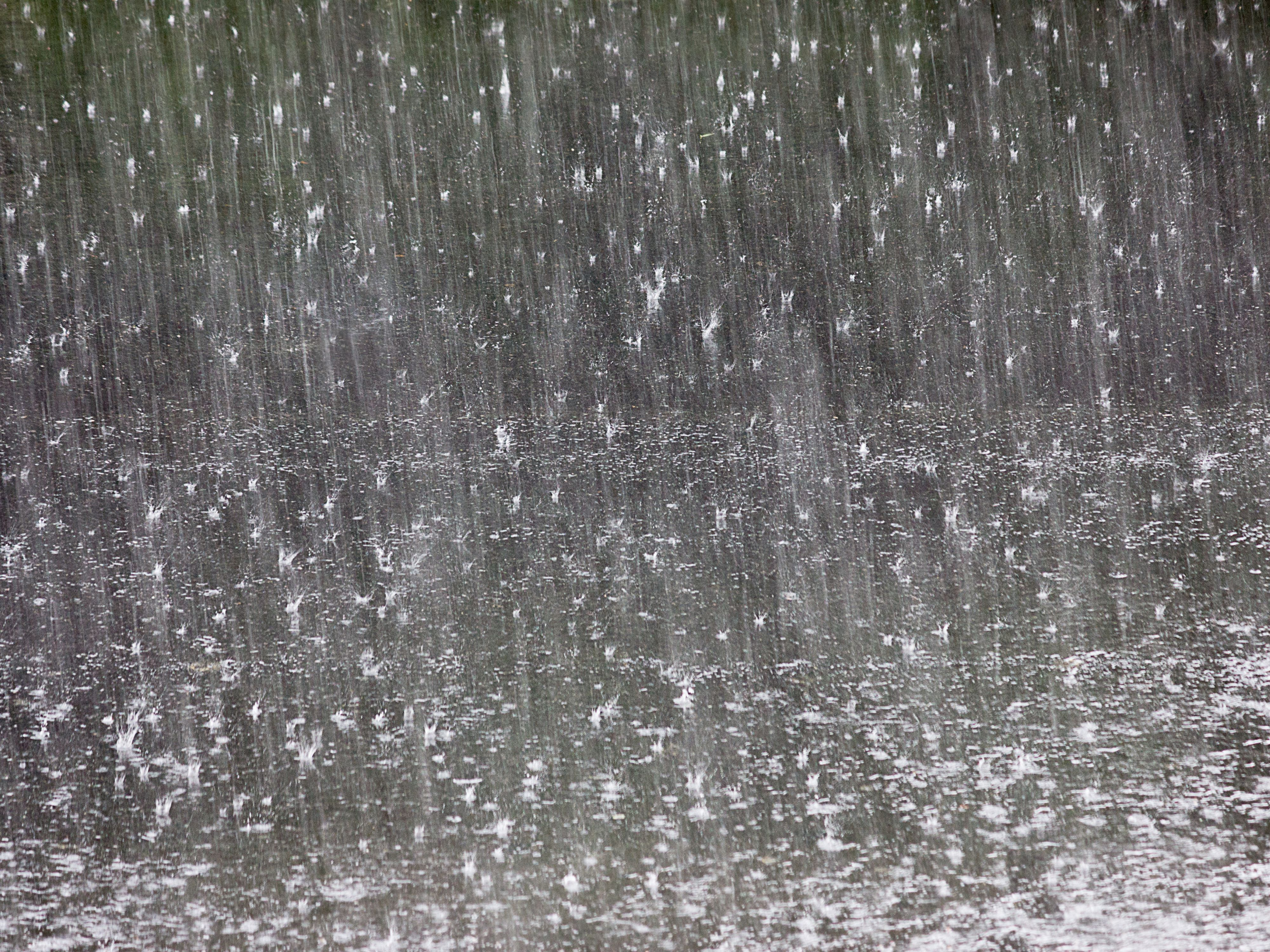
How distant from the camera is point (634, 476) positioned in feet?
10.6

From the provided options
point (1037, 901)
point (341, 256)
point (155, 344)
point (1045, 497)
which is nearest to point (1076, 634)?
point (1045, 497)

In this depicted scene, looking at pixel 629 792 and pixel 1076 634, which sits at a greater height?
pixel 1076 634

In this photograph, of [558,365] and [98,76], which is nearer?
[558,365]

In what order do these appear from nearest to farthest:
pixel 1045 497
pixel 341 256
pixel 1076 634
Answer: pixel 1076 634 < pixel 1045 497 < pixel 341 256

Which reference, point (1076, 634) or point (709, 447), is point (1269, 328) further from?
point (709, 447)

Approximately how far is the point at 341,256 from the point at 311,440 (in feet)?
2.55

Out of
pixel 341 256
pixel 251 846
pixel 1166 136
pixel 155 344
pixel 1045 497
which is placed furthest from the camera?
pixel 1166 136

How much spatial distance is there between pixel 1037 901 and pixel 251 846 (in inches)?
62.1

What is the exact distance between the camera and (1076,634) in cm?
273

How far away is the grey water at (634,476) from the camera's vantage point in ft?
A: 7.30

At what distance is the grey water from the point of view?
2227 mm

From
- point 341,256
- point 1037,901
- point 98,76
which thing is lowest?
point 1037,901

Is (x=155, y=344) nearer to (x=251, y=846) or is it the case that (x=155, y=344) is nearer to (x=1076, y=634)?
(x=251, y=846)

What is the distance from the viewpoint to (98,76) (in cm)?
413
